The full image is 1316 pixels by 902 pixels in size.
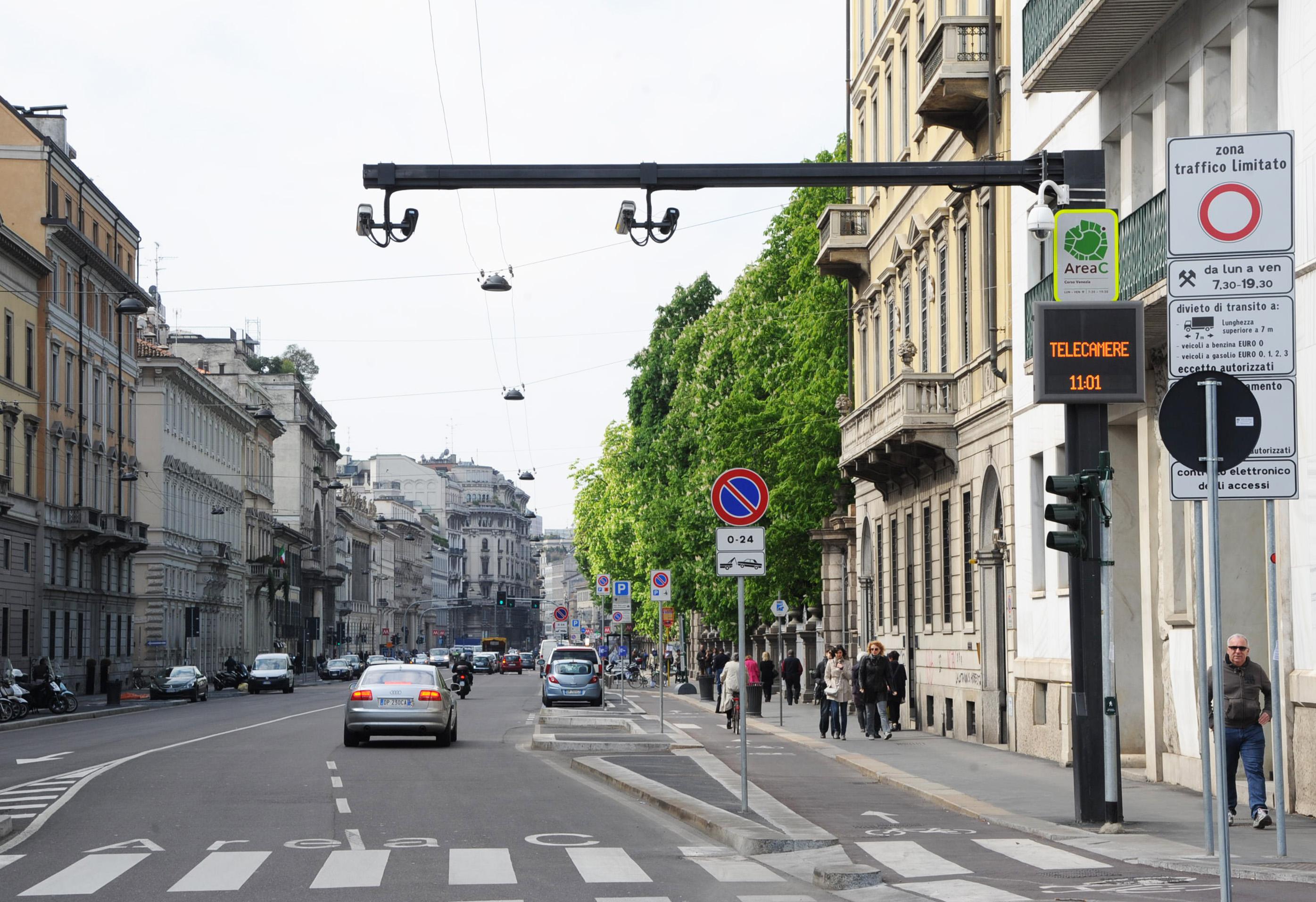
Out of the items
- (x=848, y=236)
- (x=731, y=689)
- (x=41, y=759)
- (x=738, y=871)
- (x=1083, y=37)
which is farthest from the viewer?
(x=848, y=236)

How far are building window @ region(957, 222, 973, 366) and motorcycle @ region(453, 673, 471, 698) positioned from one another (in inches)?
1292

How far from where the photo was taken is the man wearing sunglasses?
52.2ft

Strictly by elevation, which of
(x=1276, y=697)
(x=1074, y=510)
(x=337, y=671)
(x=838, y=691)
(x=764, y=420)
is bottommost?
(x=337, y=671)

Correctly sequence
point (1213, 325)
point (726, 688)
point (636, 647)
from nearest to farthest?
point (1213, 325) → point (726, 688) → point (636, 647)

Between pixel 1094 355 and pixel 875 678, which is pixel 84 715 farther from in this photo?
pixel 1094 355

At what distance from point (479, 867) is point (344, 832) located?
3.19m

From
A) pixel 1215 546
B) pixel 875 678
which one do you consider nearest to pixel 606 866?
pixel 1215 546

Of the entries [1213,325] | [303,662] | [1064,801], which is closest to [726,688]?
[1064,801]

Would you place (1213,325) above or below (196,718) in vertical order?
above

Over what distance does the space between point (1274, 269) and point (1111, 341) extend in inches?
203

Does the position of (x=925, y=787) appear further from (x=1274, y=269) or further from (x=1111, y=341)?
(x=1274, y=269)

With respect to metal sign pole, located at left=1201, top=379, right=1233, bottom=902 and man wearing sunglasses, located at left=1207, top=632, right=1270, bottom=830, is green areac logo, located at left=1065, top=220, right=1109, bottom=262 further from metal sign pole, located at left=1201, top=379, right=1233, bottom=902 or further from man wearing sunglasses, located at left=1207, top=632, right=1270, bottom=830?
metal sign pole, located at left=1201, top=379, right=1233, bottom=902

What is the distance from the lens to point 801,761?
1084 inches

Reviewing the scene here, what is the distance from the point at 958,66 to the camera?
29.5 meters
